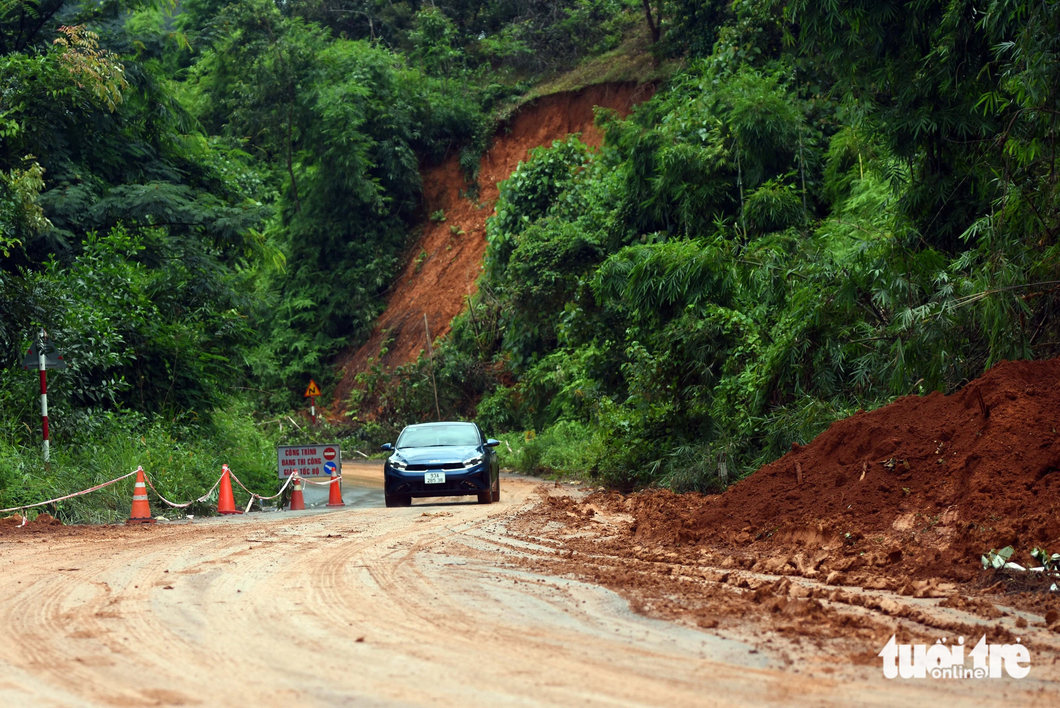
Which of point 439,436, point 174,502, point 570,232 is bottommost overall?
point 174,502

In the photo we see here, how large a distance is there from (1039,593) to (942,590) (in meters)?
0.68

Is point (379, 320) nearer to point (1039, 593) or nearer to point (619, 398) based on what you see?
point (619, 398)

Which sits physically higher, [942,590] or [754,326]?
[754,326]

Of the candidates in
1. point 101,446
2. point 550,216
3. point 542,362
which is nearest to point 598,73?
point 550,216

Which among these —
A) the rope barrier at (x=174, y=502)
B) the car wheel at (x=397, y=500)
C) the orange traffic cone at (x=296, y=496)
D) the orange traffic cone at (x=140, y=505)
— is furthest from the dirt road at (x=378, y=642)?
the orange traffic cone at (x=296, y=496)

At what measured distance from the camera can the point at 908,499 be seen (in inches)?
435

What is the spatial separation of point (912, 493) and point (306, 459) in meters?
12.9

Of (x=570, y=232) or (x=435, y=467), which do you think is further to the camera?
(x=570, y=232)

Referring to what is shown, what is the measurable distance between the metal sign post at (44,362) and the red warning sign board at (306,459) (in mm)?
4215

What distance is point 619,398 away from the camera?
2812 cm

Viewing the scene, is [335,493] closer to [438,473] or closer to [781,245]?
[438,473]

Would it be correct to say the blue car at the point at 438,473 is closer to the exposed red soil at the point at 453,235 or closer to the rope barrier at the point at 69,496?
the rope barrier at the point at 69,496

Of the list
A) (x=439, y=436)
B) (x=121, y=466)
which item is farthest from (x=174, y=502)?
(x=439, y=436)

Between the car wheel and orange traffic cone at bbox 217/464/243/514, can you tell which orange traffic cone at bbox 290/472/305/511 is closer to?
orange traffic cone at bbox 217/464/243/514
